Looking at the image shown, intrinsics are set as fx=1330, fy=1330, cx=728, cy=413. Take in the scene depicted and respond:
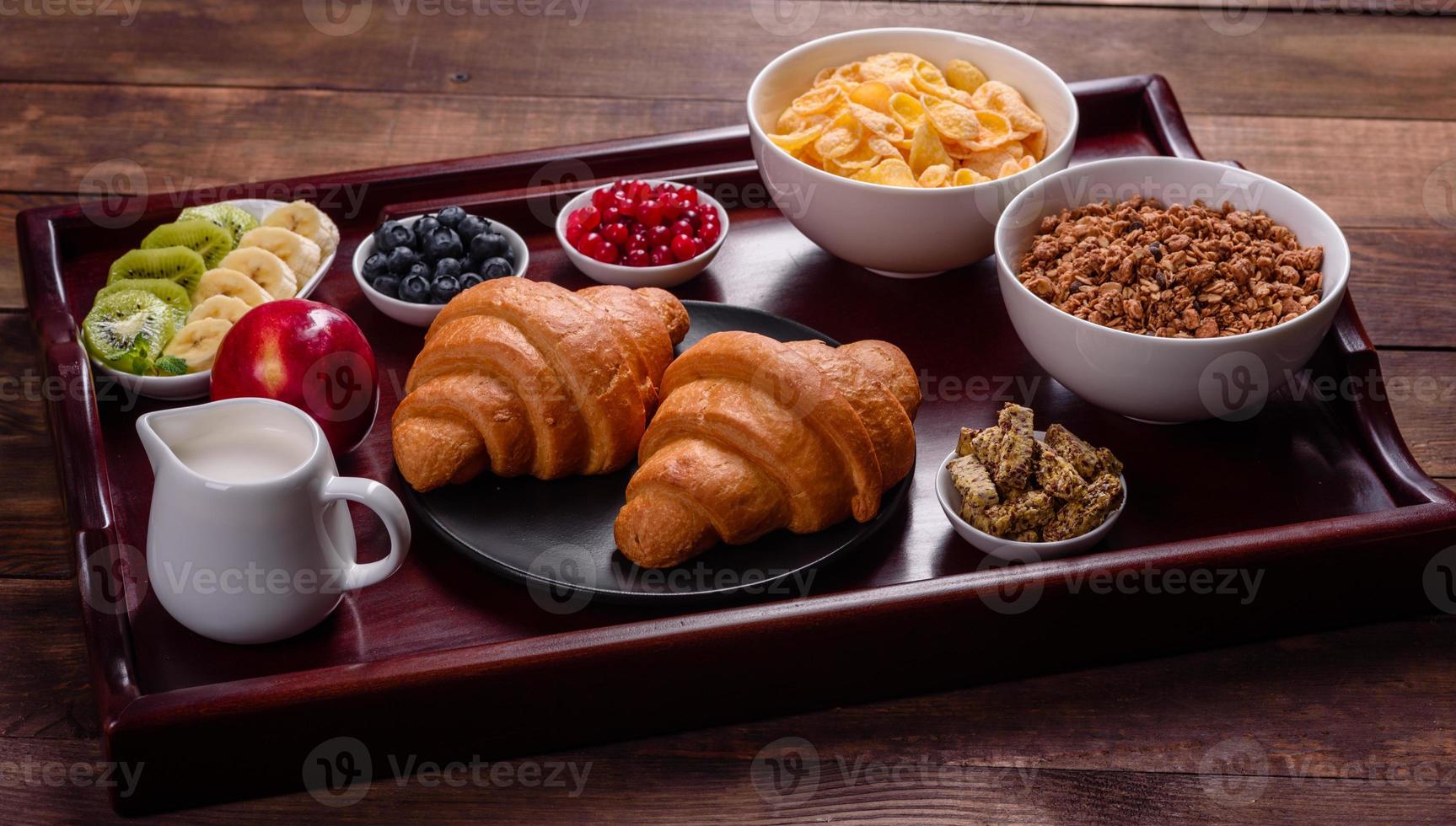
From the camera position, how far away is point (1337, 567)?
4.88ft

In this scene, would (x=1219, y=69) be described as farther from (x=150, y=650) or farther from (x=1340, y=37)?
(x=150, y=650)

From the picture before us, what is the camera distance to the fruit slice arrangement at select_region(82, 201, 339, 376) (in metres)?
1.75

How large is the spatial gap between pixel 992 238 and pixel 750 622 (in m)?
0.79

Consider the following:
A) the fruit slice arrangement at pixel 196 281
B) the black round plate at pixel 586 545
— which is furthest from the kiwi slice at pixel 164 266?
the black round plate at pixel 586 545

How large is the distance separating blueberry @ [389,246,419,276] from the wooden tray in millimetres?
100

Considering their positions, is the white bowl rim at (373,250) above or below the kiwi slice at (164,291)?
above

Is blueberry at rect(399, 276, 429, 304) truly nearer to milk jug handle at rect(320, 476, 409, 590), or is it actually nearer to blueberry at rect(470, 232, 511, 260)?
blueberry at rect(470, 232, 511, 260)

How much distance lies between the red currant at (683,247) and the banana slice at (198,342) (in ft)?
2.04

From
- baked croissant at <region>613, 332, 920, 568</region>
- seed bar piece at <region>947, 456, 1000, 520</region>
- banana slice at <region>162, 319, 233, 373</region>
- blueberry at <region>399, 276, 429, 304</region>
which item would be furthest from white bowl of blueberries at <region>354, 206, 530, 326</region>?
seed bar piece at <region>947, 456, 1000, 520</region>

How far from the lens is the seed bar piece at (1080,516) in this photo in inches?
58.7

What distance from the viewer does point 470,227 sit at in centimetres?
194

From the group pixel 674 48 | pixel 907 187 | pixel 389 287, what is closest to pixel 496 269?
pixel 389 287

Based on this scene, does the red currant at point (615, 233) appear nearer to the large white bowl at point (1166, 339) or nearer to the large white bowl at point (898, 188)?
the large white bowl at point (898, 188)

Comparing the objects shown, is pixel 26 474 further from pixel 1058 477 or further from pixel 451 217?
pixel 1058 477
